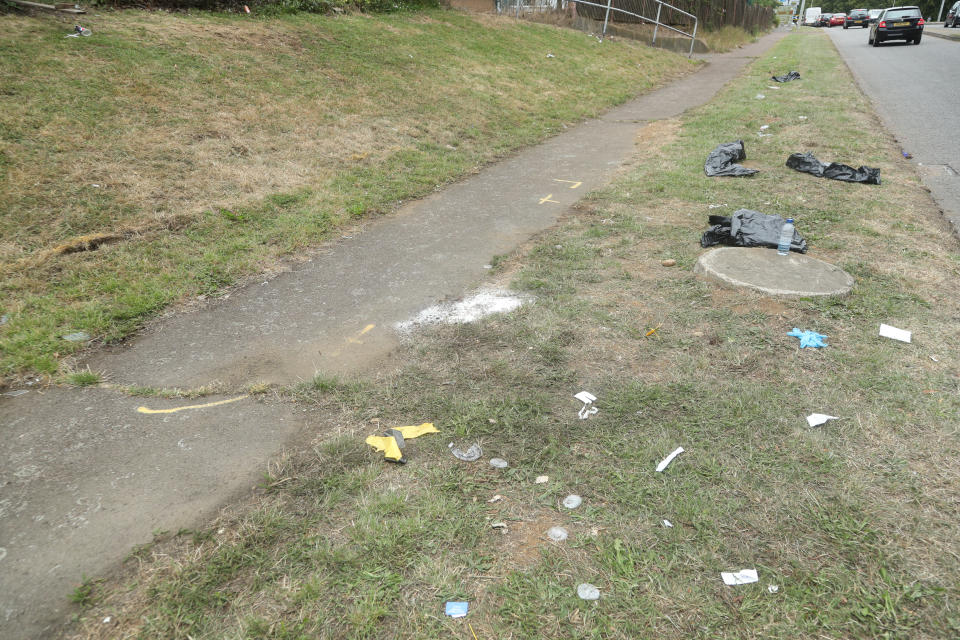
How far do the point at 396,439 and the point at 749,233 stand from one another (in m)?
3.77

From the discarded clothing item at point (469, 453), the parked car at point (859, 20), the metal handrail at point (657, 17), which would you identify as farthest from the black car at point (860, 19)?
the discarded clothing item at point (469, 453)

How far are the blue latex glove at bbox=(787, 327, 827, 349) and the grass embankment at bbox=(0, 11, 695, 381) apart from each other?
13.5 ft

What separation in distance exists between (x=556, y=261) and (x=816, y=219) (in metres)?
2.92

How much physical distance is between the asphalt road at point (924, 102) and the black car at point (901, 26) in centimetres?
165

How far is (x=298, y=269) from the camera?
15.5 ft

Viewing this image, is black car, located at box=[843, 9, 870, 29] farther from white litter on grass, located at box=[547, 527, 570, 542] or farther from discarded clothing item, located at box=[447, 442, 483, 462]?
white litter on grass, located at box=[547, 527, 570, 542]

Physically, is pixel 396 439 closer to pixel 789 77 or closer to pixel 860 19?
pixel 789 77

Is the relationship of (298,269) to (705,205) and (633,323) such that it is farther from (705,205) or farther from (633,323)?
(705,205)

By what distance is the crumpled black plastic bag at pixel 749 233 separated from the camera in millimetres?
4743

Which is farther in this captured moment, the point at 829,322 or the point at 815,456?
the point at 829,322

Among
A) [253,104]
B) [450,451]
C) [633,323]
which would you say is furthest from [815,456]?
[253,104]

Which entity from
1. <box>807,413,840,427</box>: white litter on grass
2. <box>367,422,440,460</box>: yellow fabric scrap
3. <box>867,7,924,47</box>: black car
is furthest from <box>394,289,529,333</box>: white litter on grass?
<box>867,7,924,47</box>: black car

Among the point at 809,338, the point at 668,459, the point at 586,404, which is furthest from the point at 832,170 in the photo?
the point at 668,459

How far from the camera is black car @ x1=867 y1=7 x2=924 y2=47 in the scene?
2273cm
